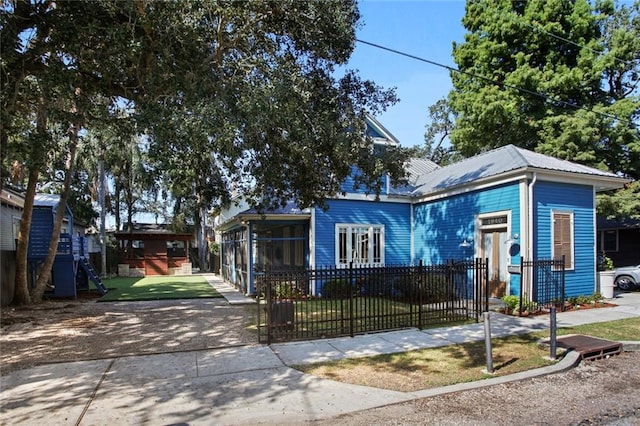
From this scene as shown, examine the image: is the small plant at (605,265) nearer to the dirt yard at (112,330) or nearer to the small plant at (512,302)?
the small plant at (512,302)

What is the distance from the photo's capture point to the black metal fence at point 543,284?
10867mm

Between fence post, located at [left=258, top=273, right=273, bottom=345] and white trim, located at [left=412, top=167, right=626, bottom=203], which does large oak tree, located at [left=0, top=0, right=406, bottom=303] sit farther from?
white trim, located at [left=412, top=167, right=626, bottom=203]

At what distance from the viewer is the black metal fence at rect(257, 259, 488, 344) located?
25.4 feet

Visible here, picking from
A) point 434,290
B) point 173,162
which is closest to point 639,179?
point 434,290

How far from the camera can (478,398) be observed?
5133 mm

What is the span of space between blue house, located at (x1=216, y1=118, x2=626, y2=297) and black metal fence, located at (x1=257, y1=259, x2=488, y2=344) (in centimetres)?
159

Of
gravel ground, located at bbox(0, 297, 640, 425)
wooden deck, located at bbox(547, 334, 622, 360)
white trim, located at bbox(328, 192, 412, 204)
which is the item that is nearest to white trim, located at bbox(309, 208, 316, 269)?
white trim, located at bbox(328, 192, 412, 204)

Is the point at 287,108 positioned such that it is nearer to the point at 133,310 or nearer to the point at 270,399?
the point at 270,399

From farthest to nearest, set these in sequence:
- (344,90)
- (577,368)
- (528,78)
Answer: (528,78), (344,90), (577,368)

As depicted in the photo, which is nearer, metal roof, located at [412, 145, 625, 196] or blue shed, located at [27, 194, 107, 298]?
metal roof, located at [412, 145, 625, 196]

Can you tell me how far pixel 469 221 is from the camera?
13234 millimetres

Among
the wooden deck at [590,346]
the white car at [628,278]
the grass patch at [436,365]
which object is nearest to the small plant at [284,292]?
the grass patch at [436,365]

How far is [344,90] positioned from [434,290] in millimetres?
5107

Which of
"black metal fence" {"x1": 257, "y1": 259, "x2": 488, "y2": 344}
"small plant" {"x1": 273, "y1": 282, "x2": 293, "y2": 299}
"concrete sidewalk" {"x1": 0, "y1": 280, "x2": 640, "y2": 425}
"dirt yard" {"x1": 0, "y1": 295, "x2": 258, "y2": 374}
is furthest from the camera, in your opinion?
"small plant" {"x1": 273, "y1": 282, "x2": 293, "y2": 299}
